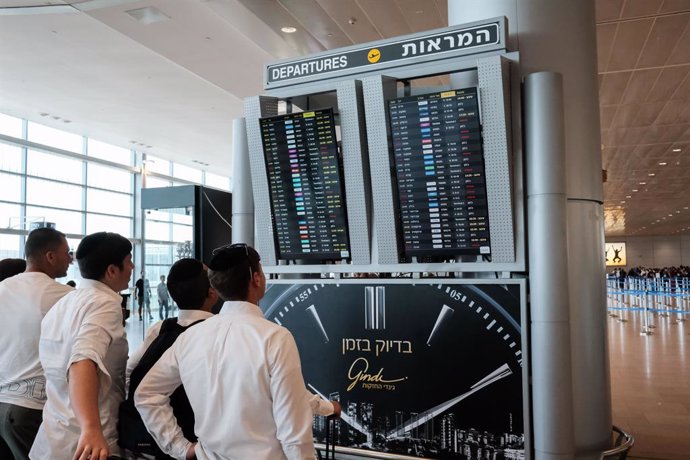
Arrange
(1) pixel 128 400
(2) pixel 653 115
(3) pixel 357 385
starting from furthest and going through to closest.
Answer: (2) pixel 653 115, (3) pixel 357 385, (1) pixel 128 400

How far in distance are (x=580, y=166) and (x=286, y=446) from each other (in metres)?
2.71

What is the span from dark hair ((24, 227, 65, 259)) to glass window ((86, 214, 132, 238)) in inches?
679

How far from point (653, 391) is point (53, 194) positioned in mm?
17085

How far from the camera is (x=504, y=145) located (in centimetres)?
321

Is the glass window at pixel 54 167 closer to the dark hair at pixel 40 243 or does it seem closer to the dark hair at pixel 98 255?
the dark hair at pixel 40 243

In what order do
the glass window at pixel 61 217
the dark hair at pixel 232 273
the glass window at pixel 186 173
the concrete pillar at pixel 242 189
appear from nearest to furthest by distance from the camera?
1. the dark hair at pixel 232 273
2. the concrete pillar at pixel 242 189
3. the glass window at pixel 61 217
4. the glass window at pixel 186 173

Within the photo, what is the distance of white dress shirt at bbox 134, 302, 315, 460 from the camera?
1831mm

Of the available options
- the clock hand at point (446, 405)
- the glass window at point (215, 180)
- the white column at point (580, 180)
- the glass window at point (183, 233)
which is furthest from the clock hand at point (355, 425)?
the glass window at point (215, 180)

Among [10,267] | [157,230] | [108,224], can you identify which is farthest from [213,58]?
[108,224]

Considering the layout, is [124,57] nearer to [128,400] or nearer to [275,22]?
[275,22]

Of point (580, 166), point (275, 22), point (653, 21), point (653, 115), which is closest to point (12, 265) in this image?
point (580, 166)

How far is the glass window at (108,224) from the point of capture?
19756mm

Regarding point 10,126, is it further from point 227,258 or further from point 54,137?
point 227,258

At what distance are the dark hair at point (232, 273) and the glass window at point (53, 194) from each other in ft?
57.3
